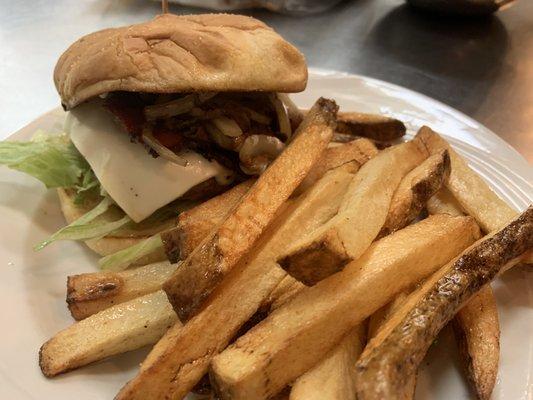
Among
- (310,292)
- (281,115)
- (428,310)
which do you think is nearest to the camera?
(428,310)

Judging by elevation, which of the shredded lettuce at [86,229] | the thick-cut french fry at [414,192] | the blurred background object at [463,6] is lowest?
the shredded lettuce at [86,229]

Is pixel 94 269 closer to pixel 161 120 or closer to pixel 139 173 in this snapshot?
pixel 139 173

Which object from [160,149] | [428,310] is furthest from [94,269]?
[428,310]

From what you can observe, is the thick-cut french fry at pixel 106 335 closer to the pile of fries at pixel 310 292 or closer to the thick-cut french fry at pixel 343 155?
the pile of fries at pixel 310 292

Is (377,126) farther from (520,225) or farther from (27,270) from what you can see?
(27,270)

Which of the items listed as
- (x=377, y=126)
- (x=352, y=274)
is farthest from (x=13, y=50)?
(x=352, y=274)

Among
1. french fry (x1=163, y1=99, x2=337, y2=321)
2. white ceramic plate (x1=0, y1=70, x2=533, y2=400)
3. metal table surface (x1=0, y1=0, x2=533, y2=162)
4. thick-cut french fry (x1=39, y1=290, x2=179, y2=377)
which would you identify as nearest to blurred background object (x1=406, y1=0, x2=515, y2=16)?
metal table surface (x1=0, y1=0, x2=533, y2=162)

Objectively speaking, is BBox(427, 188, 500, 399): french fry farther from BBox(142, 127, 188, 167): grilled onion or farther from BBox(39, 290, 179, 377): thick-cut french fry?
BBox(142, 127, 188, 167): grilled onion

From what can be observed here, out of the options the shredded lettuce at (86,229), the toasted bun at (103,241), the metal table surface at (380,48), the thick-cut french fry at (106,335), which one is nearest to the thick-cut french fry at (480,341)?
the thick-cut french fry at (106,335)
